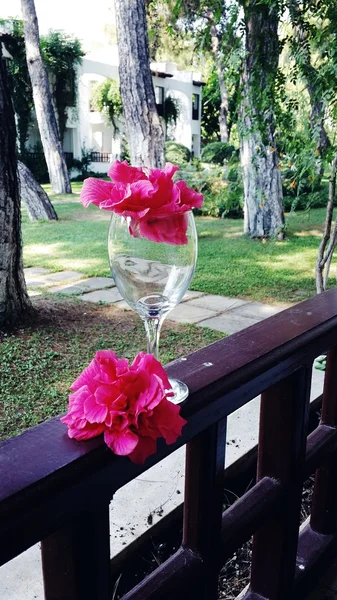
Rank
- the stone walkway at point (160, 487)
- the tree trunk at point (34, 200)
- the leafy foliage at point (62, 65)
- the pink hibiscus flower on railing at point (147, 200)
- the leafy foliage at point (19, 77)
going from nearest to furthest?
the pink hibiscus flower on railing at point (147, 200) < the stone walkway at point (160, 487) < the tree trunk at point (34, 200) < the leafy foliage at point (19, 77) < the leafy foliage at point (62, 65)

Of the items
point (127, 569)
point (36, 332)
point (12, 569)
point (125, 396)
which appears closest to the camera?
point (125, 396)

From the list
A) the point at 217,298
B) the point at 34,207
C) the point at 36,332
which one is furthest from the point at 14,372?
the point at 34,207

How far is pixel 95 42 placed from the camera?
96.2 feet

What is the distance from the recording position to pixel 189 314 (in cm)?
412

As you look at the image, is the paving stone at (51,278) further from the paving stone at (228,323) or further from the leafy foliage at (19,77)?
the leafy foliage at (19,77)

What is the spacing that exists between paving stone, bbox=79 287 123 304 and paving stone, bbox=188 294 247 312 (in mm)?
643

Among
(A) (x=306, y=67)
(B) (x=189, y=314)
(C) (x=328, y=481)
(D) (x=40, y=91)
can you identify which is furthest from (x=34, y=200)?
(C) (x=328, y=481)

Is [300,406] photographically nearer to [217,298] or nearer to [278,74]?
[278,74]

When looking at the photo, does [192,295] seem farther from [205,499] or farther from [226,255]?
[205,499]

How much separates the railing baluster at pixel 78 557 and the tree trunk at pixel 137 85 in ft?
23.0

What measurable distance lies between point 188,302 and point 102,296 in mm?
738

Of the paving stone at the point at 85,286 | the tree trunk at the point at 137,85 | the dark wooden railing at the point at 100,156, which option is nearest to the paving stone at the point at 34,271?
the paving stone at the point at 85,286

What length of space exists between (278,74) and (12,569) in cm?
247

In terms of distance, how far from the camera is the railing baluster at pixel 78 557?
0.62 meters
